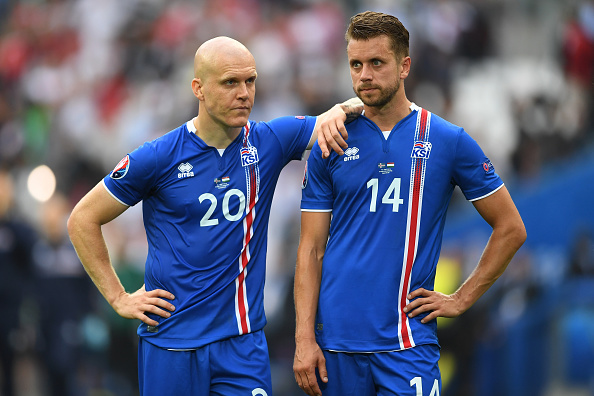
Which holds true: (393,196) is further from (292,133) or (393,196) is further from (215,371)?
(215,371)

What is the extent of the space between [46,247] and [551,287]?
5606 mm

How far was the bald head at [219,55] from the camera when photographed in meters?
4.55

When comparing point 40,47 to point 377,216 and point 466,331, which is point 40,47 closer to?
point 466,331

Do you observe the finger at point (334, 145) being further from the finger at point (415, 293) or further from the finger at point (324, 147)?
the finger at point (415, 293)

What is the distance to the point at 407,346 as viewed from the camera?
4.37m

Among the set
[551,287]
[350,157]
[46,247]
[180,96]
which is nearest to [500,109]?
[551,287]

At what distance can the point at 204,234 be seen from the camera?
460 centimetres

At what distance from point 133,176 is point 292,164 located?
6.46 metres

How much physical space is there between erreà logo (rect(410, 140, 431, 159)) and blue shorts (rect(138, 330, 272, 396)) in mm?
1266

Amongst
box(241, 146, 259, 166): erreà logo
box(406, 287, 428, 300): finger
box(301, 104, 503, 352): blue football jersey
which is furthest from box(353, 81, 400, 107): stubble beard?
box(406, 287, 428, 300): finger

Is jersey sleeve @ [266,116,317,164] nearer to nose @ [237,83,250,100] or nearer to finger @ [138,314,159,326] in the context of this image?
nose @ [237,83,250,100]

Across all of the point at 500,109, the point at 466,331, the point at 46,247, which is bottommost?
the point at 466,331

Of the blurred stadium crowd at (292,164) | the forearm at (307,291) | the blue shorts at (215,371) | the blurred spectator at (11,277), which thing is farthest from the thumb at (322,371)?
the blurred spectator at (11,277)

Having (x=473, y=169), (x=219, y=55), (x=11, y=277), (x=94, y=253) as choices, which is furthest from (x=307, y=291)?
(x=11, y=277)
